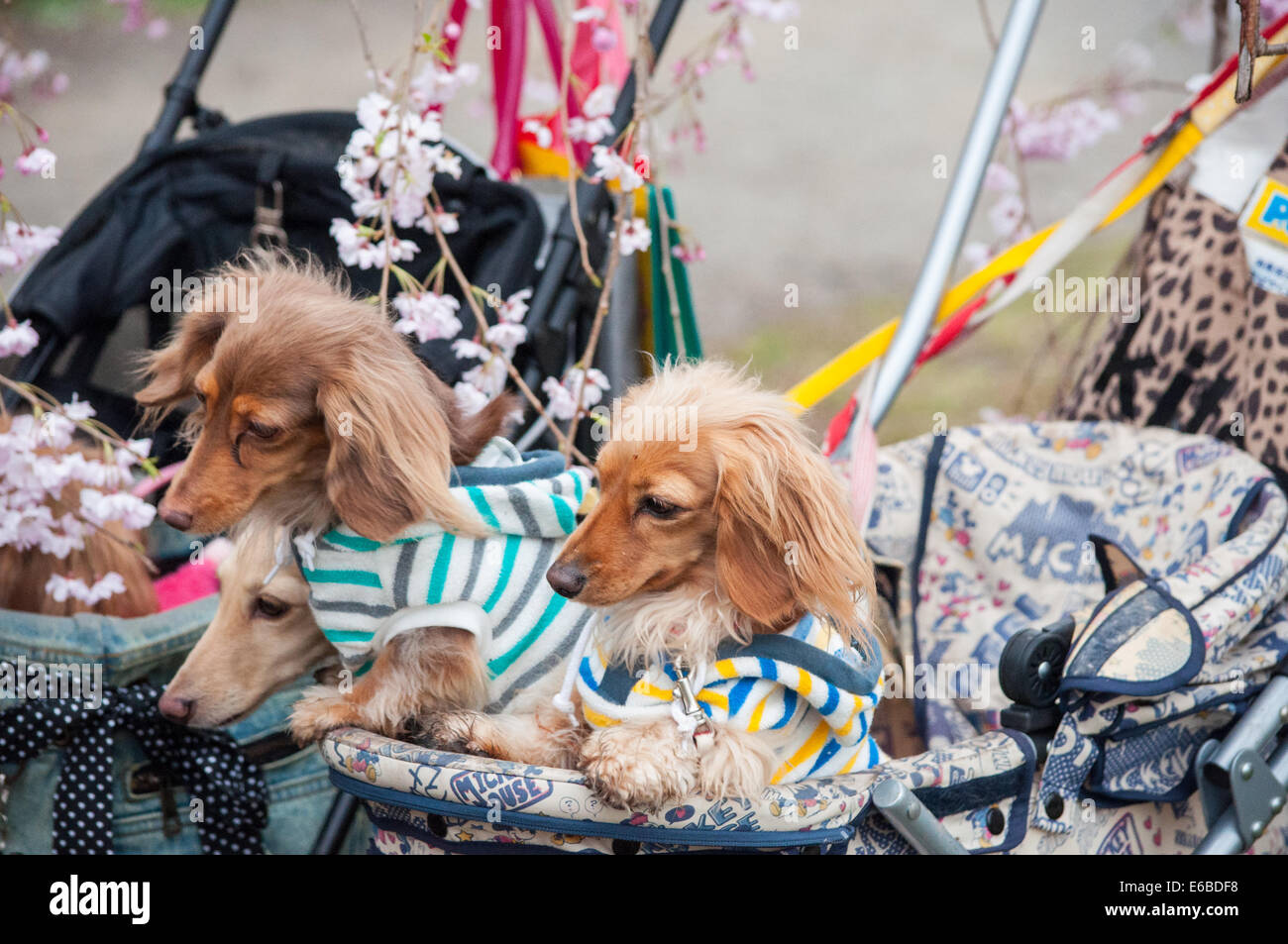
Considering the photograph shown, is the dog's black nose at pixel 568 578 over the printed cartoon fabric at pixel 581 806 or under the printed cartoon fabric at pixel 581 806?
over

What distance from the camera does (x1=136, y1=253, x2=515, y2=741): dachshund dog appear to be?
1651 mm

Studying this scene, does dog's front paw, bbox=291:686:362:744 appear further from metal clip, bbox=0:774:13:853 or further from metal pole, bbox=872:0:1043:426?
metal pole, bbox=872:0:1043:426

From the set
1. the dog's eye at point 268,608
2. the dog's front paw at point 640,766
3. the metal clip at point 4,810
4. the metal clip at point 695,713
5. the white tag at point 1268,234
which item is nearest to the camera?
the dog's front paw at point 640,766

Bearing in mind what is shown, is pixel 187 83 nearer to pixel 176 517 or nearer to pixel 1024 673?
pixel 176 517

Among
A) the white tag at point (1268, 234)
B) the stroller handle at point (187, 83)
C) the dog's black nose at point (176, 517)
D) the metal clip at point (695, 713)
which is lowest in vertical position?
the metal clip at point (695, 713)

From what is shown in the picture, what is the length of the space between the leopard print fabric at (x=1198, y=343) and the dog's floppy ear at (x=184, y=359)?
1910mm

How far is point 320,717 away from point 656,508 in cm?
61

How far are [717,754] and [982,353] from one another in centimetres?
476

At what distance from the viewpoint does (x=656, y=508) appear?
157 centimetres

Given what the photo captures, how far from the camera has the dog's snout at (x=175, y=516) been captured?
1610 millimetres

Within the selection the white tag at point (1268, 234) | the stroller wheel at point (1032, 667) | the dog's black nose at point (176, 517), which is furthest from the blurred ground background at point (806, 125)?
the dog's black nose at point (176, 517)

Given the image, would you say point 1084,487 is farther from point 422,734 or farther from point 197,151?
point 197,151

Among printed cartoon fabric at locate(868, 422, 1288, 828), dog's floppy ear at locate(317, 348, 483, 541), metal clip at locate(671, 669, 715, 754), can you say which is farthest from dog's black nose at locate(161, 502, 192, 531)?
printed cartoon fabric at locate(868, 422, 1288, 828)

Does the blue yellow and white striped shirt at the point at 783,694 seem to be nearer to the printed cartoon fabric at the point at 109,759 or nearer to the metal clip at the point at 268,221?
the printed cartoon fabric at the point at 109,759
